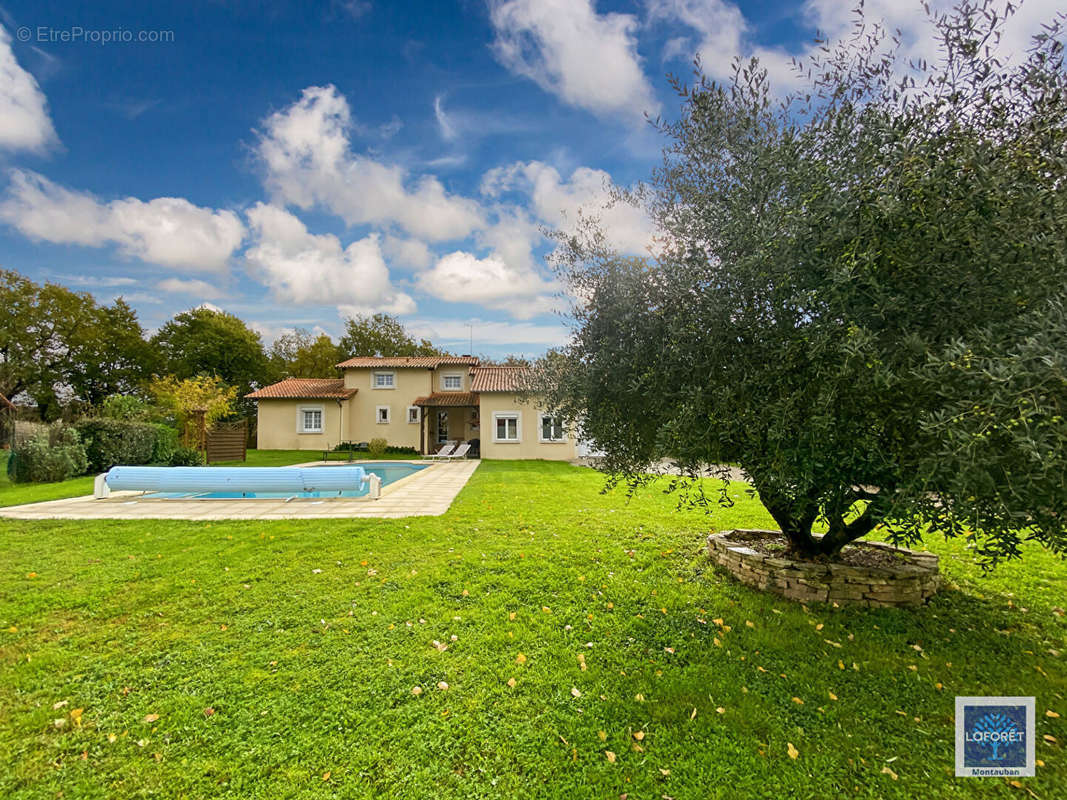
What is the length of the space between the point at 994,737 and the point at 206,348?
1807 inches

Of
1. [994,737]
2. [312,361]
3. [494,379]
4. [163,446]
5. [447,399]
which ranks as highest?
[312,361]

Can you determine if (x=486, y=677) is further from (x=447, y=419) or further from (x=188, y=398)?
(x=188, y=398)

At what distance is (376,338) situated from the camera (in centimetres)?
4175

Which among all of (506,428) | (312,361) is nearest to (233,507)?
(506,428)

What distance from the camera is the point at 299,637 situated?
4020 mm

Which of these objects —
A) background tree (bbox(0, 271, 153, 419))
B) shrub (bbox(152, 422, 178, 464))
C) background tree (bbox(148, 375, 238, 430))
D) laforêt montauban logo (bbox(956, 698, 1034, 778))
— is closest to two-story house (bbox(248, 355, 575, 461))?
background tree (bbox(148, 375, 238, 430))

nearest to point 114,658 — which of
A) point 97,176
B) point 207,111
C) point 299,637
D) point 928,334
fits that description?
point 299,637

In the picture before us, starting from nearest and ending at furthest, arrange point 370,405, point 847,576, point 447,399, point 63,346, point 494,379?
point 847,576
point 494,379
point 447,399
point 370,405
point 63,346

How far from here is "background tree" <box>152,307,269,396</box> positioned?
118ft

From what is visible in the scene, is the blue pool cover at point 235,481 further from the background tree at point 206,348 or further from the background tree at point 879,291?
the background tree at point 206,348

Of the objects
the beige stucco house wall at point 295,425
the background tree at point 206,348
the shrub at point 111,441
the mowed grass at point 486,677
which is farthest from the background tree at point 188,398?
the mowed grass at point 486,677

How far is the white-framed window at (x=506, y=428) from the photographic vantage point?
23125mm

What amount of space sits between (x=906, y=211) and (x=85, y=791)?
624cm

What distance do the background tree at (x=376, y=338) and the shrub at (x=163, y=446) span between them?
78.9ft
